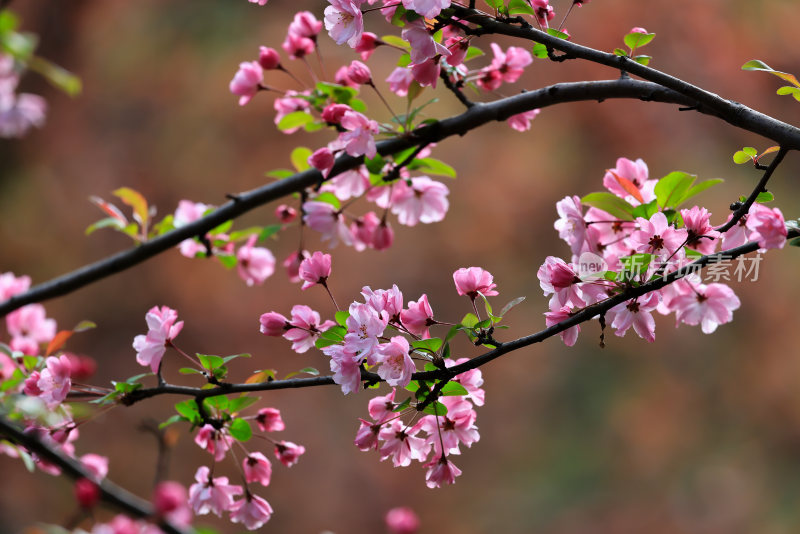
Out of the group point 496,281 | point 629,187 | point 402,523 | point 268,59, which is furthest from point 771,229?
point 496,281

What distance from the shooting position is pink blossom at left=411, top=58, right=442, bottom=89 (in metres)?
0.74

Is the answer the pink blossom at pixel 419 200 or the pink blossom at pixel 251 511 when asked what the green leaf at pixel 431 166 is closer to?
the pink blossom at pixel 419 200

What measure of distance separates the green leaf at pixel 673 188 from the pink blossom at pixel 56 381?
67 cm

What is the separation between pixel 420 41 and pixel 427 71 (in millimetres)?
54

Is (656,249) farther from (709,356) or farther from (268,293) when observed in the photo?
(709,356)

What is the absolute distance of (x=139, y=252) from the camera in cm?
104

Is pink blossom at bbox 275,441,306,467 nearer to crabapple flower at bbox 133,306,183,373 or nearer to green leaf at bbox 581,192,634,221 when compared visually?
crabapple flower at bbox 133,306,183,373

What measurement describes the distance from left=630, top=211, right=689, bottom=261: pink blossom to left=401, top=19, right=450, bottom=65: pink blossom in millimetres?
260

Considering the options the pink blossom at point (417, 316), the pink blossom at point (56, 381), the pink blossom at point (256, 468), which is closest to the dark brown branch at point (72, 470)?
the pink blossom at point (56, 381)

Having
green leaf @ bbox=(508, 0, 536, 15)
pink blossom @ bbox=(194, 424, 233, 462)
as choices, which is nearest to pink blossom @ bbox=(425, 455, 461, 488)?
pink blossom @ bbox=(194, 424, 233, 462)

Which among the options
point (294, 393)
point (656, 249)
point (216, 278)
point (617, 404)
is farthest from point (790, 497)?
point (656, 249)

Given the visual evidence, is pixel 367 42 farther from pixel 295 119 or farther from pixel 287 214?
pixel 287 214

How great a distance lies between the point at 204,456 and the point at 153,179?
4.17 feet

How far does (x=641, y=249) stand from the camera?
70cm
